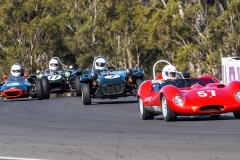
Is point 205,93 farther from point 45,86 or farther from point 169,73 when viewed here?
point 45,86

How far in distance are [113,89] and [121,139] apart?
11236mm

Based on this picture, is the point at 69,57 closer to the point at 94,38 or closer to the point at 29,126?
the point at 94,38

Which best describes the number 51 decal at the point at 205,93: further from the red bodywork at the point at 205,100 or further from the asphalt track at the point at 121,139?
the asphalt track at the point at 121,139

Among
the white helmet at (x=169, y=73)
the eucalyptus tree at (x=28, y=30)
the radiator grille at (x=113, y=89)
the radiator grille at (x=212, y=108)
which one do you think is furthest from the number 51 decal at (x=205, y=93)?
the eucalyptus tree at (x=28, y=30)

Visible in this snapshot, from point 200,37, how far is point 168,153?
4327 centimetres

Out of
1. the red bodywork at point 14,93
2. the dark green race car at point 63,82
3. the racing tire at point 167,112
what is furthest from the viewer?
the dark green race car at point 63,82

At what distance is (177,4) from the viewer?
170 ft

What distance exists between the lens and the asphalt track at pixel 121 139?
8.85 meters

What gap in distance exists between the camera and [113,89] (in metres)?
22.0

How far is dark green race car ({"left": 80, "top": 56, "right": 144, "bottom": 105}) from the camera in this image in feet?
71.9

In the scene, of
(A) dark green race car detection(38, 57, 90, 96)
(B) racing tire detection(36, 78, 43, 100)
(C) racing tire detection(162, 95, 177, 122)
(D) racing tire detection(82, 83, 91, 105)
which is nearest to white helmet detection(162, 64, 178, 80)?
(C) racing tire detection(162, 95, 177, 122)

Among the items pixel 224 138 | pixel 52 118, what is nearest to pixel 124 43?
pixel 52 118

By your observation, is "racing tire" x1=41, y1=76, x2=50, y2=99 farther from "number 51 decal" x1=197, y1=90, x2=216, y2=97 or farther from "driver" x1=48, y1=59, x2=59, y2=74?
"number 51 decal" x1=197, y1=90, x2=216, y2=97

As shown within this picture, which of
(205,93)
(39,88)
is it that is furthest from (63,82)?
(205,93)
